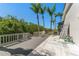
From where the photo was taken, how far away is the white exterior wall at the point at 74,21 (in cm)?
430

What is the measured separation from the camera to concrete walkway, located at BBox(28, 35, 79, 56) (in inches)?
168

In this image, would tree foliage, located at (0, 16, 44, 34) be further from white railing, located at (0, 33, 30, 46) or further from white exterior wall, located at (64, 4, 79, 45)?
white exterior wall, located at (64, 4, 79, 45)

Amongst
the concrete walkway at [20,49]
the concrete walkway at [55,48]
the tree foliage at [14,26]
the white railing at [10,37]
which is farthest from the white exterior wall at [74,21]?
the white railing at [10,37]

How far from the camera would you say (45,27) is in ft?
14.6

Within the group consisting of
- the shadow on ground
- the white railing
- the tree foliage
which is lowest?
the shadow on ground

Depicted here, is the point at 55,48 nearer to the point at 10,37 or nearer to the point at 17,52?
the point at 17,52

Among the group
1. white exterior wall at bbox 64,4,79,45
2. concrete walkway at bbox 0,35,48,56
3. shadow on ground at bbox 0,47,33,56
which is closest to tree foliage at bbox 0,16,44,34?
concrete walkway at bbox 0,35,48,56

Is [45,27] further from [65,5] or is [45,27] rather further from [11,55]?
[11,55]

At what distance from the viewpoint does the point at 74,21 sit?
4406mm

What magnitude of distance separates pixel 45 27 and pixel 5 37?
0.97 metres

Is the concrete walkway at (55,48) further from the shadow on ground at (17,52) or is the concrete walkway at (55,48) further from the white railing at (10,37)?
the white railing at (10,37)

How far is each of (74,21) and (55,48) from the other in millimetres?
780

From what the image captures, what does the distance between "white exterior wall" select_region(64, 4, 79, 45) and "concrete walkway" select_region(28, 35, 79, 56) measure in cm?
20

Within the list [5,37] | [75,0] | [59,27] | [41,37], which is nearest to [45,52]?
[41,37]
